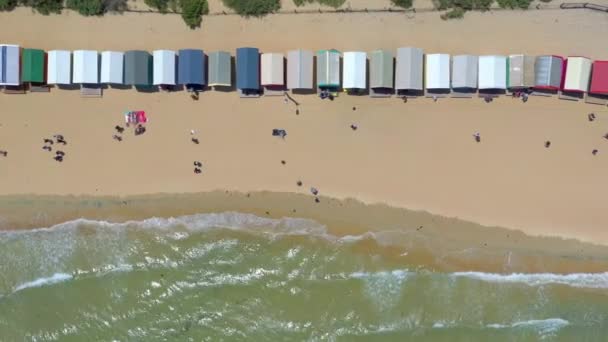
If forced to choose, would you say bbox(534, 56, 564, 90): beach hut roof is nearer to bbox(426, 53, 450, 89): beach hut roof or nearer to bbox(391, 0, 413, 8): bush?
bbox(426, 53, 450, 89): beach hut roof

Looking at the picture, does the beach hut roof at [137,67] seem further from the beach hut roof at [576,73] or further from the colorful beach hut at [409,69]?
the beach hut roof at [576,73]

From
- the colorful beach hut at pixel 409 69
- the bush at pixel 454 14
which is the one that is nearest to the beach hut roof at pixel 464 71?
the colorful beach hut at pixel 409 69

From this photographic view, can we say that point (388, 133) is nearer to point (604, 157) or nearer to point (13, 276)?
point (604, 157)

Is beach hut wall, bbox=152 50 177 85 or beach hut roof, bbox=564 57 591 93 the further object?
beach hut wall, bbox=152 50 177 85

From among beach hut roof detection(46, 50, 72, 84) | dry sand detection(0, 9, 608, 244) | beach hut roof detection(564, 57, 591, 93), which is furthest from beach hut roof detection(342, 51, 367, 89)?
beach hut roof detection(46, 50, 72, 84)

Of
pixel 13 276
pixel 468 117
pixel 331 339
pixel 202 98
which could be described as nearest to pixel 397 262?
pixel 331 339

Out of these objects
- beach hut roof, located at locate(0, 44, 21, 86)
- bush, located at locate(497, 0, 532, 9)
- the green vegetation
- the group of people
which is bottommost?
the group of people
